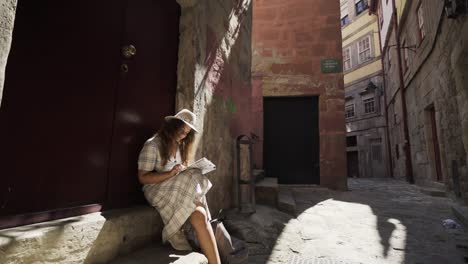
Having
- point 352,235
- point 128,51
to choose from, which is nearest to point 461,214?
point 352,235

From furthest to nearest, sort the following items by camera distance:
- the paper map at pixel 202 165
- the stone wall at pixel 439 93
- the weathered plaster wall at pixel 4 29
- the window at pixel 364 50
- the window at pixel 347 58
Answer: the window at pixel 347 58, the window at pixel 364 50, the stone wall at pixel 439 93, the paper map at pixel 202 165, the weathered plaster wall at pixel 4 29

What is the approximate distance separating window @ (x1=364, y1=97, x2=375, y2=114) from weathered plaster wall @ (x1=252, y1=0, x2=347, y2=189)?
32.3 feet

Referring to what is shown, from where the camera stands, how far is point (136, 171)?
2035mm

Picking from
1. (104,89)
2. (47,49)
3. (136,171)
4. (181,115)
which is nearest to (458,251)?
(181,115)

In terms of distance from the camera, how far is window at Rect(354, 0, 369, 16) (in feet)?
53.0

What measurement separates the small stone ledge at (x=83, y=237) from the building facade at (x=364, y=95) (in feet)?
47.5

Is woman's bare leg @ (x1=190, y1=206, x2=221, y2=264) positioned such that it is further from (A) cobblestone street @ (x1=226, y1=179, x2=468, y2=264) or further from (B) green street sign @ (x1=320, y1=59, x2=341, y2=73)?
(B) green street sign @ (x1=320, y1=59, x2=341, y2=73)

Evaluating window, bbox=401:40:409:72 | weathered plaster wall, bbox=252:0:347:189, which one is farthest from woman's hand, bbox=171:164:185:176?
window, bbox=401:40:409:72

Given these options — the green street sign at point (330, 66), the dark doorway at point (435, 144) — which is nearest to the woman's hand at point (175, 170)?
the green street sign at point (330, 66)

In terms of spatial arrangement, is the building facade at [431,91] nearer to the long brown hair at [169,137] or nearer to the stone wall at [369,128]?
the stone wall at [369,128]

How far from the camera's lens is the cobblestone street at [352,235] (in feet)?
8.09

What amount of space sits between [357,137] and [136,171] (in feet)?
53.0

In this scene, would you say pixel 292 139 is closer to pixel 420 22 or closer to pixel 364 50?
pixel 420 22

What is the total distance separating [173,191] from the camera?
1808 millimetres
